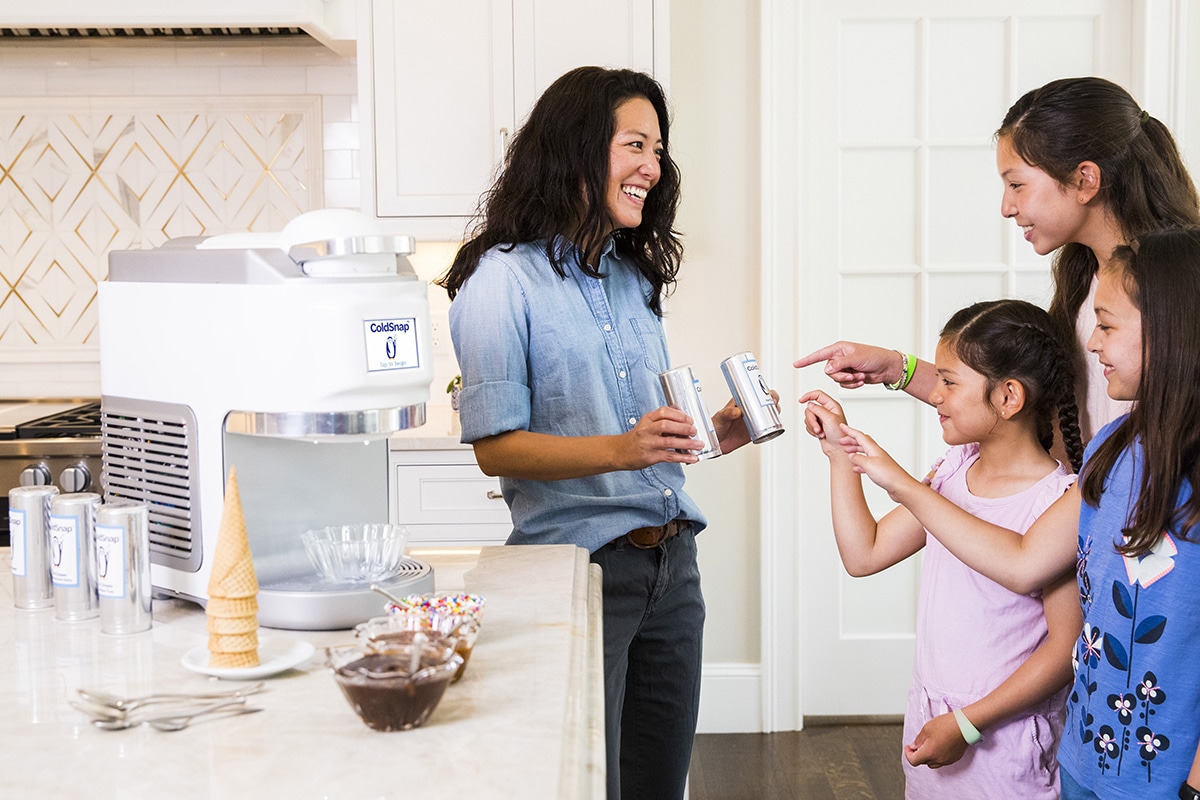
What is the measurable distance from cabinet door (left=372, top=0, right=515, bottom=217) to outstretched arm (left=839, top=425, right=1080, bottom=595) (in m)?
1.78

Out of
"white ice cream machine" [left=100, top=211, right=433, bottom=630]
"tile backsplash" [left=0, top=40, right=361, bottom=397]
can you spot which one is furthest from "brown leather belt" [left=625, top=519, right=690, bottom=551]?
"tile backsplash" [left=0, top=40, right=361, bottom=397]

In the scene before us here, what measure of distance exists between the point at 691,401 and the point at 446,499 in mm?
1476

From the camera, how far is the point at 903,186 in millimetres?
3365

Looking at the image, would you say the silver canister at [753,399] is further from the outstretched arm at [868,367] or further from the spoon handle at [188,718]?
the spoon handle at [188,718]

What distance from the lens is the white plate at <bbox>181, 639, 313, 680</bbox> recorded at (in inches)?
45.4

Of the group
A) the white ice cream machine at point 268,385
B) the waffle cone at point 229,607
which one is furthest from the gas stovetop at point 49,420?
the waffle cone at point 229,607

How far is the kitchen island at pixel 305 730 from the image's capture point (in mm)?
914

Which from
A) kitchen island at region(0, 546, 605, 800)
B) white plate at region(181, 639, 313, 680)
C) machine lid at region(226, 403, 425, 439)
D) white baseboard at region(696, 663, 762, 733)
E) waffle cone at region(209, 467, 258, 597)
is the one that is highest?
machine lid at region(226, 403, 425, 439)

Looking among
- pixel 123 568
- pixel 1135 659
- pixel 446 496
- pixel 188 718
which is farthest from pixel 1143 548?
pixel 446 496

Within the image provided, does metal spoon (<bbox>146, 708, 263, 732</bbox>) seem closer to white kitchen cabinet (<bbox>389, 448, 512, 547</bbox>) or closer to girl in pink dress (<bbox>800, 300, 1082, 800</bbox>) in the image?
girl in pink dress (<bbox>800, 300, 1082, 800</bbox>)

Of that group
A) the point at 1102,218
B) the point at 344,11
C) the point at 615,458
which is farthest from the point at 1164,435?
the point at 344,11

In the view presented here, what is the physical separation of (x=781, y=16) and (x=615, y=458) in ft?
6.50

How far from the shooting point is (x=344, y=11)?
3166 mm

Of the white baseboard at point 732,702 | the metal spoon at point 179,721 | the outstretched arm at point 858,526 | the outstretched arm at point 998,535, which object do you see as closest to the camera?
the metal spoon at point 179,721
